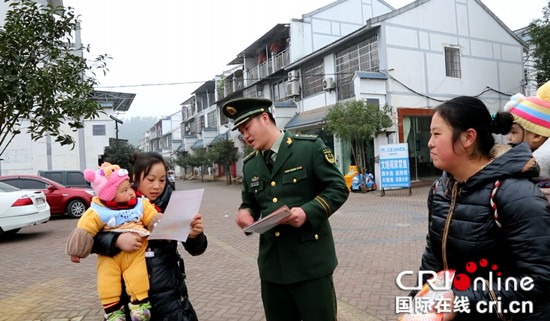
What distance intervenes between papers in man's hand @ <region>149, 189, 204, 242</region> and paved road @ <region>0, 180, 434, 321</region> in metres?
2.09

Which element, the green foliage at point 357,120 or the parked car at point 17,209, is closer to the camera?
the parked car at point 17,209

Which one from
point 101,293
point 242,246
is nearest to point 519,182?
point 101,293

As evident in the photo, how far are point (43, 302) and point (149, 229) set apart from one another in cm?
328

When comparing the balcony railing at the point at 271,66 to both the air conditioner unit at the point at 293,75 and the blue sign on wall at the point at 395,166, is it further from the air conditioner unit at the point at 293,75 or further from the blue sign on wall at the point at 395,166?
the blue sign on wall at the point at 395,166

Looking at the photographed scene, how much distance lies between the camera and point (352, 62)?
1778 centimetres

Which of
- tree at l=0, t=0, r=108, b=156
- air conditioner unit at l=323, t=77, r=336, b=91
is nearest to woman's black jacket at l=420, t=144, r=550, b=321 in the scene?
tree at l=0, t=0, r=108, b=156

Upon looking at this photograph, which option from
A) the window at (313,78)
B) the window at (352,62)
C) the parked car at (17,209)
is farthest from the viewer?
the window at (313,78)

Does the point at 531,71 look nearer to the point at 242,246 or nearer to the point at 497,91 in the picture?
the point at 497,91

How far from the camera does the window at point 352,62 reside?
16.9 meters

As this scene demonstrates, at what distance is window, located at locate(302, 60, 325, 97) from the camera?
778 inches

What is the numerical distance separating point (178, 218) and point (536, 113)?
212 cm

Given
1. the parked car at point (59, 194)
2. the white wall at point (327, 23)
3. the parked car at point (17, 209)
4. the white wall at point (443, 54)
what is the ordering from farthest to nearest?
the white wall at point (327, 23) → the white wall at point (443, 54) → the parked car at point (59, 194) → the parked car at point (17, 209)

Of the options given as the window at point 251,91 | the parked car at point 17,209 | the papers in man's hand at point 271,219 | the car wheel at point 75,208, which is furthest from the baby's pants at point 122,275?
the window at point 251,91

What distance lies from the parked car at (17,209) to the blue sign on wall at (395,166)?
36.6 ft
